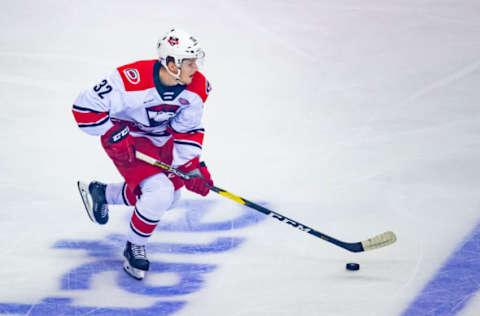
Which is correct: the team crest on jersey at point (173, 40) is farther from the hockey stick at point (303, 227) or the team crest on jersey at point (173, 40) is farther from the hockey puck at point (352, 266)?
the hockey puck at point (352, 266)

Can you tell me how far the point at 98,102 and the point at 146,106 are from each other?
0.22 m

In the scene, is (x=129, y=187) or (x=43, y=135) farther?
(x=43, y=135)

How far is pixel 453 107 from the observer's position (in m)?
5.38

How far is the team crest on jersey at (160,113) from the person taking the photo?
3744 mm

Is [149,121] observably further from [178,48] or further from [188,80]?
[178,48]

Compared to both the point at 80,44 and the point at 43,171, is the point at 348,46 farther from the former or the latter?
the point at 43,171

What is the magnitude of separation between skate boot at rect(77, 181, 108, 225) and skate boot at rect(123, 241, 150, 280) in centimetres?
38

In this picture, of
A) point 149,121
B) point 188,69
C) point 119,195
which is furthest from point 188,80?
point 119,195

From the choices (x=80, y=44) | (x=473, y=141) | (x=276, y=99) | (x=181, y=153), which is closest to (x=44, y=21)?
(x=80, y=44)

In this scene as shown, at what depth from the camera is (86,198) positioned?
4.19m

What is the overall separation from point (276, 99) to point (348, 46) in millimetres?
1013

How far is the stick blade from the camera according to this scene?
12.5 ft

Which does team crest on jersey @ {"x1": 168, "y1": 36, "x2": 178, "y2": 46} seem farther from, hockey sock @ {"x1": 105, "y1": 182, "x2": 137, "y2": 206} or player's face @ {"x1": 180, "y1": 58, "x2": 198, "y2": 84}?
hockey sock @ {"x1": 105, "y1": 182, "x2": 137, "y2": 206}

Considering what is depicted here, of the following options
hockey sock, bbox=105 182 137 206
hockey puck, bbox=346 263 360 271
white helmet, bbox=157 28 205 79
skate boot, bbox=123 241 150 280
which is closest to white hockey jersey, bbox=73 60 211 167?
white helmet, bbox=157 28 205 79
